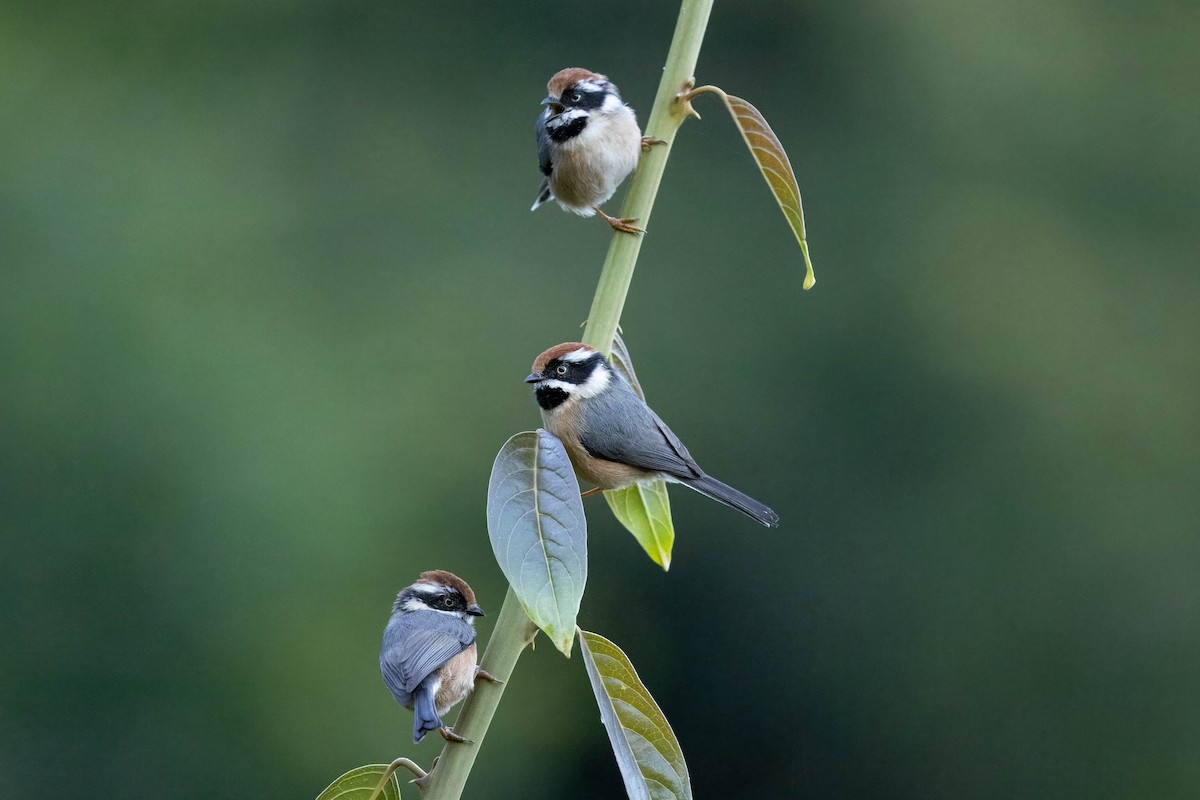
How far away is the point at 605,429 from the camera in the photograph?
140cm

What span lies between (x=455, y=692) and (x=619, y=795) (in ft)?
18.0

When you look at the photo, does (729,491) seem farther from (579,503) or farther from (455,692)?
(579,503)

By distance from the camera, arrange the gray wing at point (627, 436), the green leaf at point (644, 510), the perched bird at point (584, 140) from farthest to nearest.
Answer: the perched bird at point (584, 140), the gray wing at point (627, 436), the green leaf at point (644, 510)

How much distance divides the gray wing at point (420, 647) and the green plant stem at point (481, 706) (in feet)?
1.90

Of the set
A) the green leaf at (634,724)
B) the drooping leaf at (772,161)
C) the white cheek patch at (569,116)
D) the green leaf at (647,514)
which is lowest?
the green leaf at (634,724)

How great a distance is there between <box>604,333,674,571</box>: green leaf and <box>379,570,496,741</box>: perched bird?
1.01ft

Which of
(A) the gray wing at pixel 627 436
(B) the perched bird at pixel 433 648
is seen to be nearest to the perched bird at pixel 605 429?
(A) the gray wing at pixel 627 436

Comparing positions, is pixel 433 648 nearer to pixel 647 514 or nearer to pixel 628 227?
pixel 647 514

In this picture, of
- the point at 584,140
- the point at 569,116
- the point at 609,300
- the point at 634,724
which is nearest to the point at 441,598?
the point at 634,724

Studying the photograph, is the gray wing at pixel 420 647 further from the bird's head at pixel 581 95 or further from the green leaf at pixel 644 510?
the bird's head at pixel 581 95

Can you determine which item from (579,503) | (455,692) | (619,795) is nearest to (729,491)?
(455,692)

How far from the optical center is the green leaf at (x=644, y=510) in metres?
1.05

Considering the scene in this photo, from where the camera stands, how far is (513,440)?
0.86 metres

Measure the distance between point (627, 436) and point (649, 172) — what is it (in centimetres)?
49
